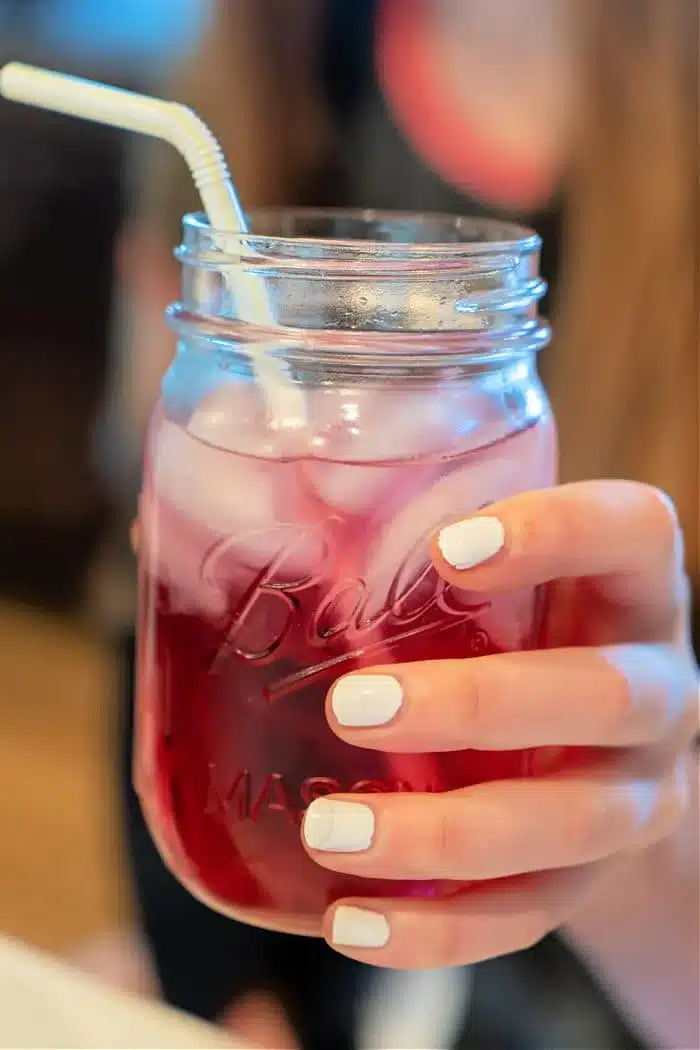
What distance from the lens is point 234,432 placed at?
1.59 ft

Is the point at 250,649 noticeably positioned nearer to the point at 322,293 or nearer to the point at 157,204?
the point at 322,293

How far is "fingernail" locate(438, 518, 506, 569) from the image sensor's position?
461 mm

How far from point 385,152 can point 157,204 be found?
0.28 meters

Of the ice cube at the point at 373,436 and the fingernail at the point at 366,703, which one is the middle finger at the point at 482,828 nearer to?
the fingernail at the point at 366,703

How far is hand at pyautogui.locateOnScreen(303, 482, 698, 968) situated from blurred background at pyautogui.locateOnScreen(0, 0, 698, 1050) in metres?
0.50

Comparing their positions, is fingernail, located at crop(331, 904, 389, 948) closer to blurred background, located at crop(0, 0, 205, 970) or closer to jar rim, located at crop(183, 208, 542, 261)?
jar rim, located at crop(183, 208, 542, 261)

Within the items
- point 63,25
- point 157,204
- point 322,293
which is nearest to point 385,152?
point 157,204

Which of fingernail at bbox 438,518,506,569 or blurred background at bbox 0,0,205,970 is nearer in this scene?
fingernail at bbox 438,518,506,569

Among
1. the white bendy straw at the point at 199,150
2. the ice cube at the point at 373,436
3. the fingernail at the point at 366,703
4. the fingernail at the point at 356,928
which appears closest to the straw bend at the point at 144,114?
the white bendy straw at the point at 199,150

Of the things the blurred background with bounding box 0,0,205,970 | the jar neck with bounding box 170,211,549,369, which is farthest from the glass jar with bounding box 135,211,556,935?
the blurred background with bounding box 0,0,205,970

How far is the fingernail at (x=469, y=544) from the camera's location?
0.46 m

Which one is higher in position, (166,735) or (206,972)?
(166,735)

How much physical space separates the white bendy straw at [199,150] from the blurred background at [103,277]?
0.63m

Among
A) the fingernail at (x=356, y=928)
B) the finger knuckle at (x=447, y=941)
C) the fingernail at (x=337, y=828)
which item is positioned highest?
the fingernail at (x=337, y=828)
